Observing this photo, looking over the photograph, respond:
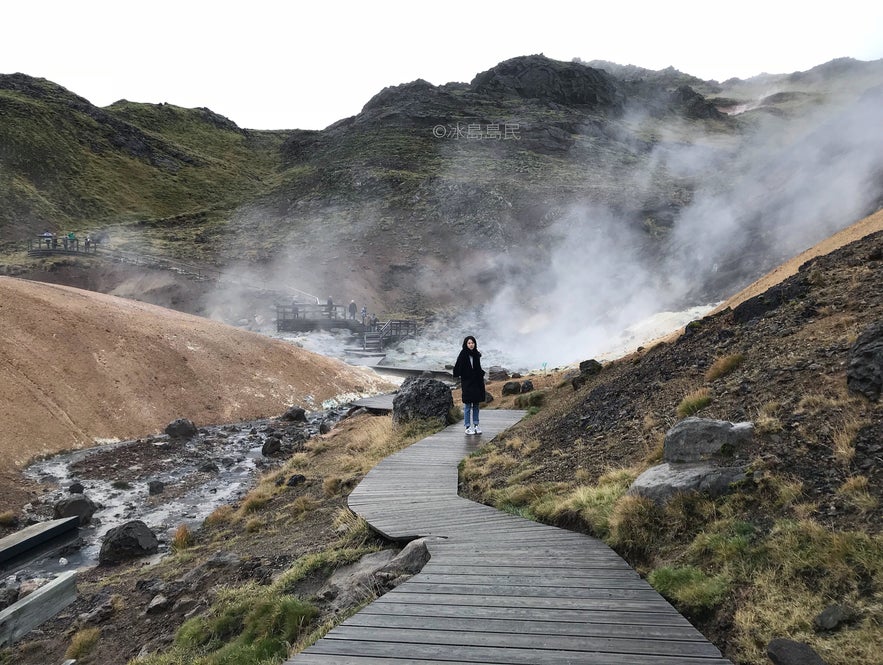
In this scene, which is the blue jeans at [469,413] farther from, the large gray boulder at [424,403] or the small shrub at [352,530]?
the small shrub at [352,530]

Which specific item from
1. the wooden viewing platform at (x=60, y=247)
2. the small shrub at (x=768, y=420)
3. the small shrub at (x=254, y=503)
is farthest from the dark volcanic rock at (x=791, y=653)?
the wooden viewing platform at (x=60, y=247)

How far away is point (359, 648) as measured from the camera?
3631mm

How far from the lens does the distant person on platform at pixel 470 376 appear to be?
10.9 metres

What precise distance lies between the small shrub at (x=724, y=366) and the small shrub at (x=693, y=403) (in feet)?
1.97

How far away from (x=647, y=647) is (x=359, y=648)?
183 cm

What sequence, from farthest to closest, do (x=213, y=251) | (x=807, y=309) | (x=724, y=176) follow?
(x=724, y=176) < (x=213, y=251) < (x=807, y=309)

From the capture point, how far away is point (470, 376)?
36.1 ft

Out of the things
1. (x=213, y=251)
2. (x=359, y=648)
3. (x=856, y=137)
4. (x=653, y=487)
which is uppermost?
(x=856, y=137)

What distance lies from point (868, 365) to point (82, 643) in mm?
8993

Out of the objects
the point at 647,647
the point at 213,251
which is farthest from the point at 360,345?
the point at 647,647

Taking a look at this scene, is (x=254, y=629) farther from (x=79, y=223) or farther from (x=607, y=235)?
(x=79, y=223)

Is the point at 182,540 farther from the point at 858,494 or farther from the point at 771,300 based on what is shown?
the point at 771,300

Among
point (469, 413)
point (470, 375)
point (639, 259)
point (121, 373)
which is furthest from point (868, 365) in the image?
point (639, 259)

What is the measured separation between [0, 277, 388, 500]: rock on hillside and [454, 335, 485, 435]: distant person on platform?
1215 cm
